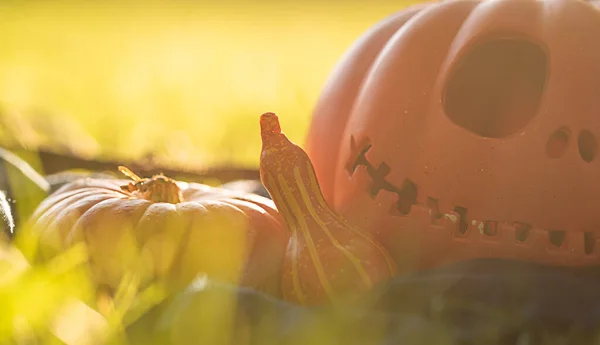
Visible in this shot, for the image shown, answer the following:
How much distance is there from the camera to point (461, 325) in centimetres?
104

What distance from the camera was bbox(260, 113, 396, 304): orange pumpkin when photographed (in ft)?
4.12

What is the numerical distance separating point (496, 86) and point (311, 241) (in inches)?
17.9

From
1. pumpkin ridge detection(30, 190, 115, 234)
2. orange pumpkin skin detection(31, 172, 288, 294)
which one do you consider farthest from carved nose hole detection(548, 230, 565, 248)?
pumpkin ridge detection(30, 190, 115, 234)

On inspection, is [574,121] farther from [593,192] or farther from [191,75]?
[191,75]

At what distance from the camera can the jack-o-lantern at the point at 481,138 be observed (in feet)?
4.31

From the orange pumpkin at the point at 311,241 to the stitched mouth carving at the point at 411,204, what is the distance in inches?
4.5

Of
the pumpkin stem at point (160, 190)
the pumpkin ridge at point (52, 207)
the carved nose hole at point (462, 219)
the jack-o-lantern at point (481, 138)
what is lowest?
the pumpkin ridge at point (52, 207)

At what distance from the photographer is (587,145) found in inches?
52.1

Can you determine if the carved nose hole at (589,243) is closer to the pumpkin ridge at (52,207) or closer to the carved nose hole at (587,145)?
the carved nose hole at (587,145)

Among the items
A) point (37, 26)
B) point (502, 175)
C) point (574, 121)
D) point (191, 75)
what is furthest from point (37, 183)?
point (37, 26)

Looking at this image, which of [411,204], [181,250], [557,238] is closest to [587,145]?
[557,238]

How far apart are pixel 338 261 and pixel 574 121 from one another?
464 mm

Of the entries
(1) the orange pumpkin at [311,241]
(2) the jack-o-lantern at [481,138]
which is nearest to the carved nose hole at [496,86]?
(2) the jack-o-lantern at [481,138]

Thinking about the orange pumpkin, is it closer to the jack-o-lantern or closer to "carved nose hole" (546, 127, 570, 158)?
the jack-o-lantern
